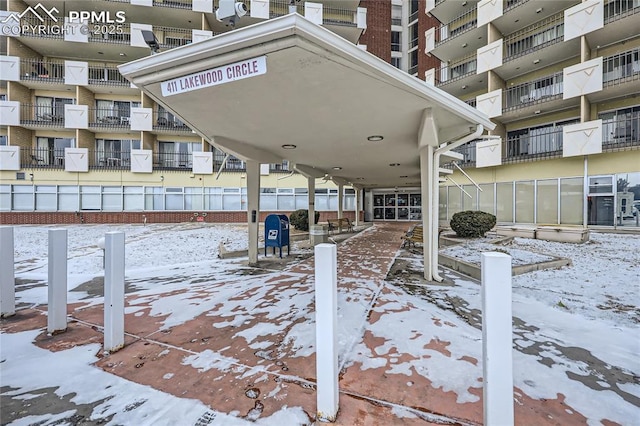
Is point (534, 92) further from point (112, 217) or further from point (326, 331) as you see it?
point (112, 217)

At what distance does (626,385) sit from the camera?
2.53 m

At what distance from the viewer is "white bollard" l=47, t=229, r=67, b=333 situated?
11.2 ft

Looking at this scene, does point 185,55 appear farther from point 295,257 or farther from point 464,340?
point 295,257

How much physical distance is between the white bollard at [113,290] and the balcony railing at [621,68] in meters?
20.8

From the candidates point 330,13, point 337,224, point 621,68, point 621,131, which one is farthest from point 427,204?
point 330,13

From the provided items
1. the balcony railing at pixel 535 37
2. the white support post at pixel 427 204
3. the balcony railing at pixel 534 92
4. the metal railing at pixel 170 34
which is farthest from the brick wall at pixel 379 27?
the white support post at pixel 427 204

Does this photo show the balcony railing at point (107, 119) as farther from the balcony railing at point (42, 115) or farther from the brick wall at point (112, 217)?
the brick wall at point (112, 217)

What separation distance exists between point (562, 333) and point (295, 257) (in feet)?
21.2

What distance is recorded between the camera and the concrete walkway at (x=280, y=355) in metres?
2.23

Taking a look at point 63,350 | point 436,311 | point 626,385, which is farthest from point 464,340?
point 63,350

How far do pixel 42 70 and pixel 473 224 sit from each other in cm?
3219

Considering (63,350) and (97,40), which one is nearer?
(63,350)

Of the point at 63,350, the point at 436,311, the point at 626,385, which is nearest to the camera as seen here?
the point at 626,385

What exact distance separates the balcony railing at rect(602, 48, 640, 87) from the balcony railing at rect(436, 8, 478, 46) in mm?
8439
